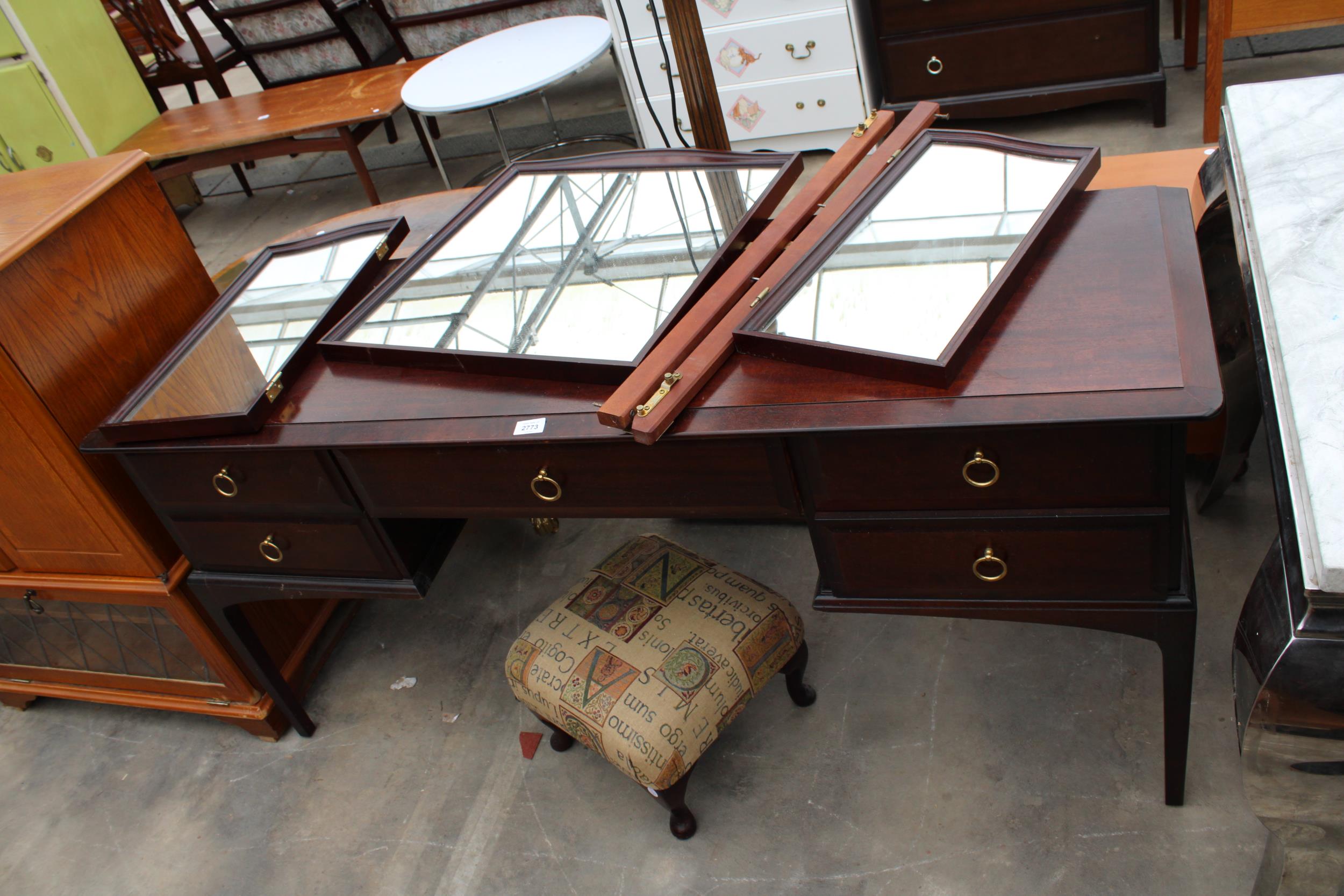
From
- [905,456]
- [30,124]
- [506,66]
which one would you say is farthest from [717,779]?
[30,124]

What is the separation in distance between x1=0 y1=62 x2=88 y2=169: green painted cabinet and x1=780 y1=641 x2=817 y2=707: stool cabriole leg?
3872mm

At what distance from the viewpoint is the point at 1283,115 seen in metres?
1.63

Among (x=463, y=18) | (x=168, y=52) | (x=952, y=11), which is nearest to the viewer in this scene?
(x=952, y=11)

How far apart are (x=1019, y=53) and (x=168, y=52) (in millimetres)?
4143

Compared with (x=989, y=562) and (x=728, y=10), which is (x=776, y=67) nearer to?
(x=728, y=10)

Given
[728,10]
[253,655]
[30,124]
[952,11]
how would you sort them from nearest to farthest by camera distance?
[253,655] < [952,11] < [728,10] < [30,124]

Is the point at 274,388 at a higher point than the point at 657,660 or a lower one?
higher

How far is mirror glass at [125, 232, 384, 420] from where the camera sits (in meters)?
1.76

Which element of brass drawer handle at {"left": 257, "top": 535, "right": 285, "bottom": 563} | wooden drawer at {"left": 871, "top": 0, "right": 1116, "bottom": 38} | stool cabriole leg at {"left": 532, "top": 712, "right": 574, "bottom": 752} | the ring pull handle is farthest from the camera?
wooden drawer at {"left": 871, "top": 0, "right": 1116, "bottom": 38}

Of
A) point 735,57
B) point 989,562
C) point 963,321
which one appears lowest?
point 989,562

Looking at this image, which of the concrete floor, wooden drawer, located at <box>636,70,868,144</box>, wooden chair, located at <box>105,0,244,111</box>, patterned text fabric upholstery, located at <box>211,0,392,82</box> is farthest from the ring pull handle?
wooden chair, located at <box>105,0,244,111</box>

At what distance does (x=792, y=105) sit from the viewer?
388 centimetres

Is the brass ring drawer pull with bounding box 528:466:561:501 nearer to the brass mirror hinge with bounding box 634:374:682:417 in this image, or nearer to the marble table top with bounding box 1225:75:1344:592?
the brass mirror hinge with bounding box 634:374:682:417

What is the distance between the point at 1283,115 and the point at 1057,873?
130 centimetres
